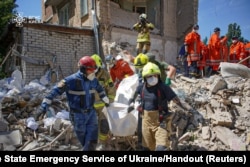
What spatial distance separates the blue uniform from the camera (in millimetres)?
4617

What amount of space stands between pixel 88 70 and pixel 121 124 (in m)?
1.28

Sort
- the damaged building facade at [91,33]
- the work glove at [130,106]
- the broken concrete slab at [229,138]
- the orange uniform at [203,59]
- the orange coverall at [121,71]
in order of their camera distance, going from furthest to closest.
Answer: the damaged building facade at [91,33], the orange uniform at [203,59], the orange coverall at [121,71], the broken concrete slab at [229,138], the work glove at [130,106]

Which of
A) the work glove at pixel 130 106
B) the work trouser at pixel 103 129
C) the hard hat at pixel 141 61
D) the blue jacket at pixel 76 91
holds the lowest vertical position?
the work trouser at pixel 103 129

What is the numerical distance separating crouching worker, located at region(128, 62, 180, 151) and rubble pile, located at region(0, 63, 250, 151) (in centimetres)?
44

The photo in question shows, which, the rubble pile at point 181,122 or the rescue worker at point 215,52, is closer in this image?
the rubble pile at point 181,122

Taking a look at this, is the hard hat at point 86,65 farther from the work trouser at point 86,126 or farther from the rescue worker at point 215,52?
the rescue worker at point 215,52

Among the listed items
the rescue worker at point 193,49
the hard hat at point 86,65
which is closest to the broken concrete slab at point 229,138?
the hard hat at point 86,65

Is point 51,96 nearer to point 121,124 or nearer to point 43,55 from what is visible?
point 121,124

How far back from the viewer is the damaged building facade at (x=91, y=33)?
9.98m

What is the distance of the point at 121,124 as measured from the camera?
5.34 metres

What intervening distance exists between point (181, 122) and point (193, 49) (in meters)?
3.57

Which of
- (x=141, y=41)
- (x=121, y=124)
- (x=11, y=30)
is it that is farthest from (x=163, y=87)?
(x=11, y=30)

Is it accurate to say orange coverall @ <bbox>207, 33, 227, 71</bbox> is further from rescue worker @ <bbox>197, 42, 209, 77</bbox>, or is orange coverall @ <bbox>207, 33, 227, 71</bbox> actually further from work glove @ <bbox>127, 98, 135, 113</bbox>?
work glove @ <bbox>127, 98, 135, 113</bbox>

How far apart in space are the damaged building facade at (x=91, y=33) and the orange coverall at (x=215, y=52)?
283cm
